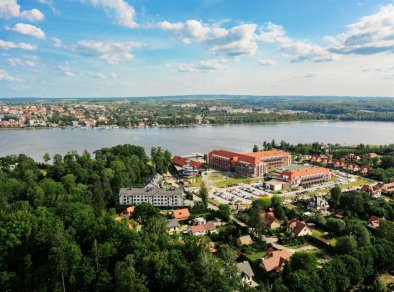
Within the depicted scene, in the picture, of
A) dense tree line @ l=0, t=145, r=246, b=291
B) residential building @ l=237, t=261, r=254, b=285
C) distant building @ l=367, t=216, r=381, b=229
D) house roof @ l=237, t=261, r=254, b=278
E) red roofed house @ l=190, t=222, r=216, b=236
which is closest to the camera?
dense tree line @ l=0, t=145, r=246, b=291

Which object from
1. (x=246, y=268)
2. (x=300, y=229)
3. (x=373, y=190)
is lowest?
(x=246, y=268)

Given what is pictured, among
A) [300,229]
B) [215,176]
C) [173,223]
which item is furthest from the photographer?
[215,176]

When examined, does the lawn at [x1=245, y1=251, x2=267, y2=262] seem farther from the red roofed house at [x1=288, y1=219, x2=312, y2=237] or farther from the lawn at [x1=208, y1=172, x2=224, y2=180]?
the lawn at [x1=208, y1=172, x2=224, y2=180]

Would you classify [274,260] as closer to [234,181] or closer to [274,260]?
[274,260]

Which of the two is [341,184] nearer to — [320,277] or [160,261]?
[320,277]

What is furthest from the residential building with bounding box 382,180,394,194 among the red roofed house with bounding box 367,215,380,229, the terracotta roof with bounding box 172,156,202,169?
the terracotta roof with bounding box 172,156,202,169

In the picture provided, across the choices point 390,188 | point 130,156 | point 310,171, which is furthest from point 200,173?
point 390,188

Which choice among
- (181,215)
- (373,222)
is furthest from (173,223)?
(373,222)
